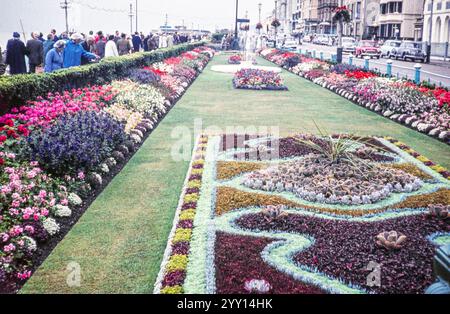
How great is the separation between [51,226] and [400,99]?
10.7m

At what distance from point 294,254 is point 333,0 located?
9473 cm

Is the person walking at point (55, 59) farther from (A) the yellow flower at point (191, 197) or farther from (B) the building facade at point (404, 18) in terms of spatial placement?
(B) the building facade at point (404, 18)

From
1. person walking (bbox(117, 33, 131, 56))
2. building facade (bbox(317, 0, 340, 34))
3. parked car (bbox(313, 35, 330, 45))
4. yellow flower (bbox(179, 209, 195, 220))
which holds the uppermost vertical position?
building facade (bbox(317, 0, 340, 34))

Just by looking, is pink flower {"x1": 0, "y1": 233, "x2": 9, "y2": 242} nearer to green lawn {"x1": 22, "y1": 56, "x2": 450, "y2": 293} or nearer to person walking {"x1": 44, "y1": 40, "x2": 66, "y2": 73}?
green lawn {"x1": 22, "y1": 56, "x2": 450, "y2": 293}

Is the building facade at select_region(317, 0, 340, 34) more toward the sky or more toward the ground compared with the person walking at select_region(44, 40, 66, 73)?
more toward the sky

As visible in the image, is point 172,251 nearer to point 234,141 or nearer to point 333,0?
point 234,141

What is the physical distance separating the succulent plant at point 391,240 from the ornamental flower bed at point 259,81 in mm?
14593

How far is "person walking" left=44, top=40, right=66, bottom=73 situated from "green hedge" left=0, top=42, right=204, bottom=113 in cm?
95

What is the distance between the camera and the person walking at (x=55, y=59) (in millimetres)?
12599

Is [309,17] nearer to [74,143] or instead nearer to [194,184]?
[194,184]

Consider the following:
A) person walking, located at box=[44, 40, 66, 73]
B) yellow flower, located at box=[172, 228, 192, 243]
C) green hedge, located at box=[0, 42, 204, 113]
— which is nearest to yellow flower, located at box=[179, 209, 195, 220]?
yellow flower, located at box=[172, 228, 192, 243]

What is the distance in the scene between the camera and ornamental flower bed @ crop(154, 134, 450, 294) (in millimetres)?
4238

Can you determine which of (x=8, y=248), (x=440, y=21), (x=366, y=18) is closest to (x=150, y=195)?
(x=8, y=248)

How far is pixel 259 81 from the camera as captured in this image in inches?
772
